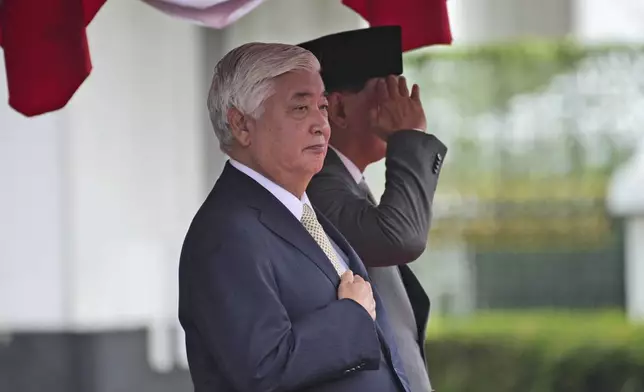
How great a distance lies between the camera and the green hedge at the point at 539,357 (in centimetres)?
920

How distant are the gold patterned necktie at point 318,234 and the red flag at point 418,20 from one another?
99 cm

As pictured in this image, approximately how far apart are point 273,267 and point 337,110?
706 mm

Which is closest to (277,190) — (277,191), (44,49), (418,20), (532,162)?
(277,191)

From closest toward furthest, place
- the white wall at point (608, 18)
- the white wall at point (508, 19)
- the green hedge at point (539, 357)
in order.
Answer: the green hedge at point (539, 357) → the white wall at point (508, 19) → the white wall at point (608, 18)

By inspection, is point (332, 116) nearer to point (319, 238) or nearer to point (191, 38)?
point (319, 238)

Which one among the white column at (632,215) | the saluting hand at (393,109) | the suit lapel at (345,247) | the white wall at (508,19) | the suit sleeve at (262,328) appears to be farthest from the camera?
the white wall at (508,19)

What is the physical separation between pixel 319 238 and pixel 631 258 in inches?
314

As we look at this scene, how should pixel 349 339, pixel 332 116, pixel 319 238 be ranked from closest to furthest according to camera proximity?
pixel 349 339 → pixel 319 238 → pixel 332 116

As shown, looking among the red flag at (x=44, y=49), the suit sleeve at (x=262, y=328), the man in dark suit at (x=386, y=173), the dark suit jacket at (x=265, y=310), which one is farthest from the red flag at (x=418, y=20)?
the suit sleeve at (x=262, y=328)

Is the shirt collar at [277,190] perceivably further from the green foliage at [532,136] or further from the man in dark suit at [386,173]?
the green foliage at [532,136]

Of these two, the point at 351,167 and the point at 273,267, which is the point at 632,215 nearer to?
the point at 351,167

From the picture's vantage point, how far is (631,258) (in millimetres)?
10227

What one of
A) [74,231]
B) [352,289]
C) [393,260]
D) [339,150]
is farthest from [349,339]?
[74,231]

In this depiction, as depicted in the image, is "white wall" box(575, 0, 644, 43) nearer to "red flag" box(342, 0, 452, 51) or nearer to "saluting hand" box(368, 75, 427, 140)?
"red flag" box(342, 0, 452, 51)
